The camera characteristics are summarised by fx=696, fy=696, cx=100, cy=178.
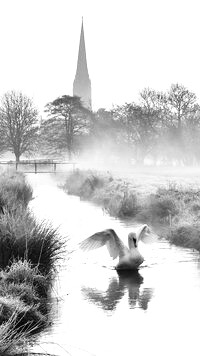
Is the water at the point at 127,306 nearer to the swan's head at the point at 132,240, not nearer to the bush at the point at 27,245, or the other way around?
the bush at the point at 27,245

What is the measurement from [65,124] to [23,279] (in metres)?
69.5

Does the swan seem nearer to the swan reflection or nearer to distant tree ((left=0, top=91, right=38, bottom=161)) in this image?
the swan reflection

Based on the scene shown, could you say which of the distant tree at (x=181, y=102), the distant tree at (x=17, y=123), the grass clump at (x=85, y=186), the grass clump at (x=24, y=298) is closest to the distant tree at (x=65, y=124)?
the distant tree at (x=17, y=123)

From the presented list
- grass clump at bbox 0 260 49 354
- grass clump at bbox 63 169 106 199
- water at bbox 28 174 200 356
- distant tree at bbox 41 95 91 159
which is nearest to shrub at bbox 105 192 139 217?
water at bbox 28 174 200 356

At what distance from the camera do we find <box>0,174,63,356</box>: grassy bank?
8.81 m

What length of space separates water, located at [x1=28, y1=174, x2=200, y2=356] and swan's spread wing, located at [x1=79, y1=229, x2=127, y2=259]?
1.45 ft

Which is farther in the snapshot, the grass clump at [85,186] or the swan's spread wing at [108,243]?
the grass clump at [85,186]

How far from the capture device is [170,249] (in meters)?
17.3

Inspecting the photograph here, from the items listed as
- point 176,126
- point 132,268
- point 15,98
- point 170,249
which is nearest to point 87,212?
point 170,249

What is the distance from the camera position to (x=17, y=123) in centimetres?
7206

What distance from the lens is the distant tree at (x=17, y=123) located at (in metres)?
72.1

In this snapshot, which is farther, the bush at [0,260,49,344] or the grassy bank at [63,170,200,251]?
the grassy bank at [63,170,200,251]

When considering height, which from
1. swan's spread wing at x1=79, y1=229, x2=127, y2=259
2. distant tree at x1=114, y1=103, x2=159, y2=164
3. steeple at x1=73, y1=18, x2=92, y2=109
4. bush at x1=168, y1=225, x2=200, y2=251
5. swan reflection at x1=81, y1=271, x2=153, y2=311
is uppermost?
steeple at x1=73, y1=18, x2=92, y2=109

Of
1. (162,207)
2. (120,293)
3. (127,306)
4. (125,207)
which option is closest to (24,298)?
(127,306)
